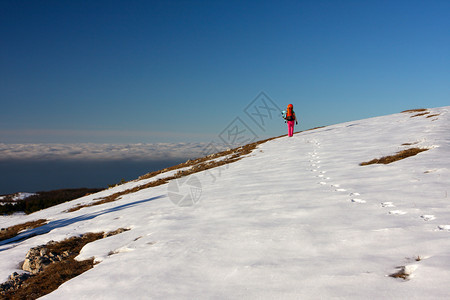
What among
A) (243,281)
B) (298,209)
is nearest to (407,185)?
(298,209)

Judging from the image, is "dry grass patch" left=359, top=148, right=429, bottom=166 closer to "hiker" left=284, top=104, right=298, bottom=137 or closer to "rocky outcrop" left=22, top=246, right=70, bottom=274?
"rocky outcrop" left=22, top=246, right=70, bottom=274

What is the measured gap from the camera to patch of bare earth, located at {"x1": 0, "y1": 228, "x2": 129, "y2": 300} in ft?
17.3

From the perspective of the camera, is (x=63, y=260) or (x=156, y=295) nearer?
(x=156, y=295)

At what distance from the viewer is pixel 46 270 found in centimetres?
610

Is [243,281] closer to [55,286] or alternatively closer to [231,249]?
[231,249]

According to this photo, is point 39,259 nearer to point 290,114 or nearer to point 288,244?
point 288,244

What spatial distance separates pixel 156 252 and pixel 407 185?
672 cm

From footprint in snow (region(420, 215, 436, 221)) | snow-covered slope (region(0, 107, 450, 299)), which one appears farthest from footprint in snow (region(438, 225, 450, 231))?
footprint in snow (region(420, 215, 436, 221))

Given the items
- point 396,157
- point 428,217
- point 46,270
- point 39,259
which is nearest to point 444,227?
point 428,217

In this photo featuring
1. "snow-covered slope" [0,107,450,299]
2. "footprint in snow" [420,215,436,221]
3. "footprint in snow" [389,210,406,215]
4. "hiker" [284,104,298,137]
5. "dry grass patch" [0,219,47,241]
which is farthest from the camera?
"hiker" [284,104,298,137]

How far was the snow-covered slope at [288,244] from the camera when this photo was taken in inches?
140

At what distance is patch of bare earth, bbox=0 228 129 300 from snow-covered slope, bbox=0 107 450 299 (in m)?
0.39

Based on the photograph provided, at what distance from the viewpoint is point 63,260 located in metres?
6.58

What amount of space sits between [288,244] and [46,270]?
5.28 meters
